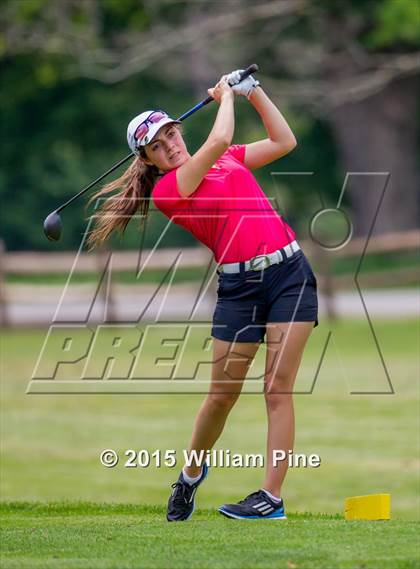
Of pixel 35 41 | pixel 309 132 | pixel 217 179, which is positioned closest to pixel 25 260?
pixel 35 41

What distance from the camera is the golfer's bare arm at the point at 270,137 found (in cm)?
634

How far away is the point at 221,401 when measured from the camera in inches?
247

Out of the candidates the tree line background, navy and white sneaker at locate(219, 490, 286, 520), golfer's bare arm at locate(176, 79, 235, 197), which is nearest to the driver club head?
golfer's bare arm at locate(176, 79, 235, 197)

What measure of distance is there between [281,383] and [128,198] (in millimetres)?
1101

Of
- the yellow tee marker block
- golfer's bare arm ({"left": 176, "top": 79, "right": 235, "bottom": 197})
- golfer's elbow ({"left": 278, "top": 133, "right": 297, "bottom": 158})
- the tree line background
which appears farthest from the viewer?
the tree line background

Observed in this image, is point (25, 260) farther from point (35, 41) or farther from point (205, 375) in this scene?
point (205, 375)

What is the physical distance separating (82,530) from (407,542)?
1452 millimetres

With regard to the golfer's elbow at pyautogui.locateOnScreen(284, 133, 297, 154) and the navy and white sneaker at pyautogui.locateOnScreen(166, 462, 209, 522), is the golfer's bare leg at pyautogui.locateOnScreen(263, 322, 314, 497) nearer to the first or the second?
the navy and white sneaker at pyautogui.locateOnScreen(166, 462, 209, 522)

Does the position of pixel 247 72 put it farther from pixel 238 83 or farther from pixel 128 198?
pixel 128 198

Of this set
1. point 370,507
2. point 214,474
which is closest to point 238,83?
point 370,507

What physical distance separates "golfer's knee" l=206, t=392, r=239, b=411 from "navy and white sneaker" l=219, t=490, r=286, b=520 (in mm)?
421

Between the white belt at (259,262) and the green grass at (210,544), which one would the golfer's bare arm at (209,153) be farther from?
the green grass at (210,544)

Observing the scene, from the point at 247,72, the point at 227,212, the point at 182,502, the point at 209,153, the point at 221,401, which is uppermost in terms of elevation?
the point at 247,72

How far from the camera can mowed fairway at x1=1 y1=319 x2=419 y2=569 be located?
5.18 m
